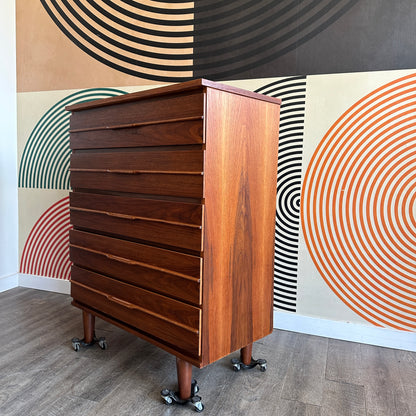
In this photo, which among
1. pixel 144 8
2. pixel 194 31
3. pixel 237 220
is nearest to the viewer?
pixel 237 220

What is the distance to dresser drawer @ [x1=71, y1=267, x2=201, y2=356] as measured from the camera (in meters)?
1.45

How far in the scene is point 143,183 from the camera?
5.23ft

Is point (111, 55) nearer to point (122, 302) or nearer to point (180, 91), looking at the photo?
point (180, 91)

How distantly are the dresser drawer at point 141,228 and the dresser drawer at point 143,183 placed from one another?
0.40ft

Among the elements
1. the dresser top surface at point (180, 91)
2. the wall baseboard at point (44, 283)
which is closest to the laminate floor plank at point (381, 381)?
the dresser top surface at point (180, 91)

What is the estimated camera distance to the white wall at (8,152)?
2.83 meters

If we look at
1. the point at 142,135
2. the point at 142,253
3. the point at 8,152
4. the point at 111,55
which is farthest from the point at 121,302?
the point at 8,152

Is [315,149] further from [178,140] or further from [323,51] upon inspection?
[178,140]

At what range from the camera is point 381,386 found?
5.59 ft

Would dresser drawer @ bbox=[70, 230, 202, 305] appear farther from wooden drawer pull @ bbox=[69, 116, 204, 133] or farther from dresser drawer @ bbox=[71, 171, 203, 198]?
wooden drawer pull @ bbox=[69, 116, 204, 133]

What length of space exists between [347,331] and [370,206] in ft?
2.33

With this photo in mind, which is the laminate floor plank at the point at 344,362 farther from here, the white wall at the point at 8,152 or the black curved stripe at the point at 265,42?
the white wall at the point at 8,152

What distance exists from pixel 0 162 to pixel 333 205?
2367 mm

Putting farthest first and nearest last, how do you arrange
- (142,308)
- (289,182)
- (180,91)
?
(289,182) < (142,308) < (180,91)
